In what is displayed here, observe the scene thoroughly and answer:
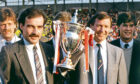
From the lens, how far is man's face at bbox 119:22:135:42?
3720 mm

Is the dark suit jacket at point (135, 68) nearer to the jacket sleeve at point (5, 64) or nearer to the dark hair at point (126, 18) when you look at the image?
the dark hair at point (126, 18)

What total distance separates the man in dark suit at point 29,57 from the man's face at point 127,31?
1.50 meters

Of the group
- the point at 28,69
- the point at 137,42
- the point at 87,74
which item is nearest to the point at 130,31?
the point at 137,42

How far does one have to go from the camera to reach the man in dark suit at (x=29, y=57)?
2.37 m

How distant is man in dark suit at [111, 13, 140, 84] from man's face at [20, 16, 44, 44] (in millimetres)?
1450

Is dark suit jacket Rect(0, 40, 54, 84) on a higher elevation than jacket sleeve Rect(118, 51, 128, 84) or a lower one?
higher

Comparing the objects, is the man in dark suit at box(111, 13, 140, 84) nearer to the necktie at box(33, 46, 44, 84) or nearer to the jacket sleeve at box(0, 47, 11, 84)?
the necktie at box(33, 46, 44, 84)

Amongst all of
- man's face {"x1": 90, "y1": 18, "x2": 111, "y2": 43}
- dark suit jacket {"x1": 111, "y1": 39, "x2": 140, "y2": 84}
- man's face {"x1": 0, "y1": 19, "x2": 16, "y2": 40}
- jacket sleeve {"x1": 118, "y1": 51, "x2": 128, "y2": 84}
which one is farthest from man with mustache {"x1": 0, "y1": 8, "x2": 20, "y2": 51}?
dark suit jacket {"x1": 111, "y1": 39, "x2": 140, "y2": 84}

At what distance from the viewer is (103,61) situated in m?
3.06

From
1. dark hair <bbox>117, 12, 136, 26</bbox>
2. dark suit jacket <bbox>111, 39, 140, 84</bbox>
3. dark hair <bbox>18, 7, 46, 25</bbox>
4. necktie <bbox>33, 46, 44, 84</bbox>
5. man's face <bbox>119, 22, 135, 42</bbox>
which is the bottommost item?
dark suit jacket <bbox>111, 39, 140, 84</bbox>

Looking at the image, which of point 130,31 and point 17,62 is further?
point 130,31

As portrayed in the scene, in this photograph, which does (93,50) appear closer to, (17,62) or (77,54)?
(77,54)

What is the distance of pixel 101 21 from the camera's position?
313 centimetres

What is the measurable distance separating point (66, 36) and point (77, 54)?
198 millimetres
